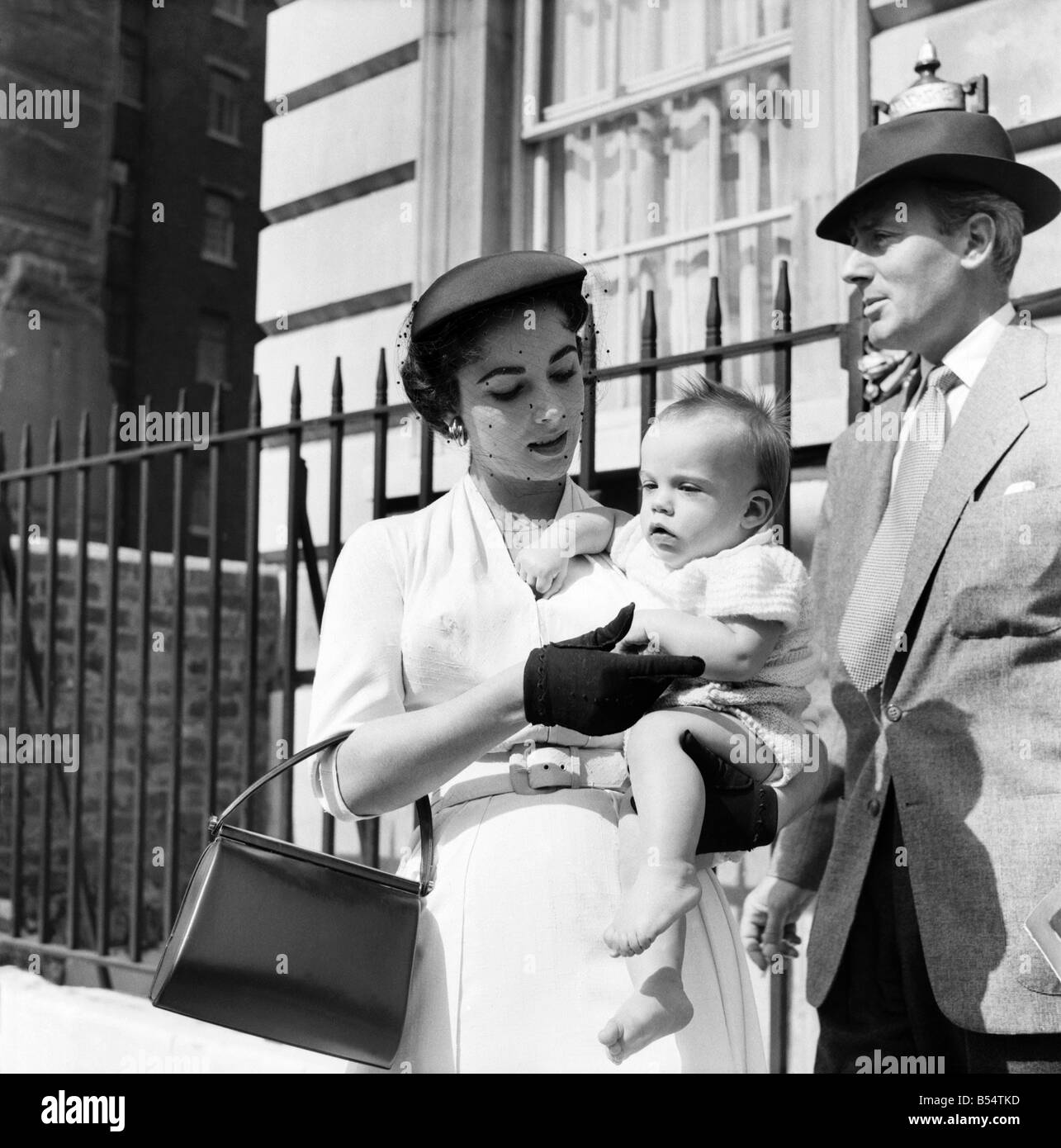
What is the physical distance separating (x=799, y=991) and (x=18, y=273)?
14.3 meters

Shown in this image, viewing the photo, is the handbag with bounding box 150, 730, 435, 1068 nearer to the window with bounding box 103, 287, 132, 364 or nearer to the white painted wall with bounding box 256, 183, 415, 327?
the white painted wall with bounding box 256, 183, 415, 327

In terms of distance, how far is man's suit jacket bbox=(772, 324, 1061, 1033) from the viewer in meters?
2.41

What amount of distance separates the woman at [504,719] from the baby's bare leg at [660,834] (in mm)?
84

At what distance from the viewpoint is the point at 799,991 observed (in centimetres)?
468

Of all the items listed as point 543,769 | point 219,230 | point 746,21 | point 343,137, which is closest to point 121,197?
point 219,230

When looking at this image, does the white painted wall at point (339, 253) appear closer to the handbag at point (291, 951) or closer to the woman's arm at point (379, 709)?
the woman's arm at point (379, 709)

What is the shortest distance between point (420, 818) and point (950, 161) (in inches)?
68.5

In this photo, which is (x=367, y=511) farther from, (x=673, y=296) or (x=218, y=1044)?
(x=218, y=1044)

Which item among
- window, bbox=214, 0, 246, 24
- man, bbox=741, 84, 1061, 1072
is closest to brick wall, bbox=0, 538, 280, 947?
man, bbox=741, 84, 1061, 1072

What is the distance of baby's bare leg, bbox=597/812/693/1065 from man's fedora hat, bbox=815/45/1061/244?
62.5 inches

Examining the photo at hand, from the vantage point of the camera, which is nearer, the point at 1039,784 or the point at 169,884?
the point at 1039,784

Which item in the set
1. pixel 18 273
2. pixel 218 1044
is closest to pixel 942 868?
pixel 218 1044

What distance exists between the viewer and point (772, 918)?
113 inches

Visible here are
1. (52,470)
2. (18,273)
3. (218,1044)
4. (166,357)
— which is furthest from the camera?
(166,357)
